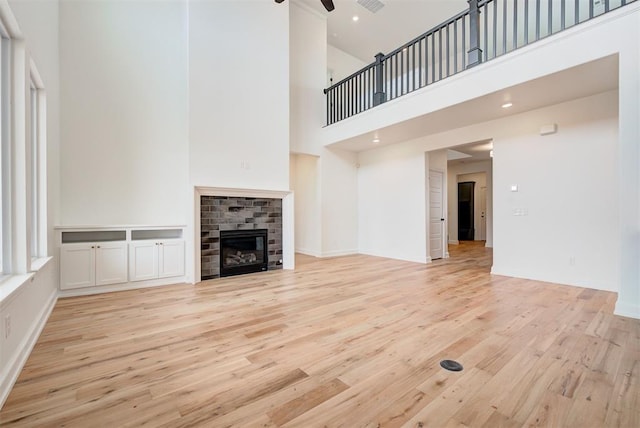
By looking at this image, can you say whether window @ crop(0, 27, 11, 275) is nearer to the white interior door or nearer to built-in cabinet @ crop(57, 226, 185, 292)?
built-in cabinet @ crop(57, 226, 185, 292)

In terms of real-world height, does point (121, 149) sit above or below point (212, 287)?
above

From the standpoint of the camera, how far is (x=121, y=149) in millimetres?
4211

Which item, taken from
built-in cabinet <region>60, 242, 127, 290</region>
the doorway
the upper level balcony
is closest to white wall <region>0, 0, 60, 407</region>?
built-in cabinet <region>60, 242, 127, 290</region>

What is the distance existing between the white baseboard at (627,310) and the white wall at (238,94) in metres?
4.66

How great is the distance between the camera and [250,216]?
5047mm

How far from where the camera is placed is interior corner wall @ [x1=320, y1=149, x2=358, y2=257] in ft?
22.3

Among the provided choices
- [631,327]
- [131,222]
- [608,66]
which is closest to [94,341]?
[131,222]

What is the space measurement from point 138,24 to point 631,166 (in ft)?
21.4

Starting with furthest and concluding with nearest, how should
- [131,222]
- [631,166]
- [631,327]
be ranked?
[131,222], [631,166], [631,327]

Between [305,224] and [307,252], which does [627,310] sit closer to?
[307,252]

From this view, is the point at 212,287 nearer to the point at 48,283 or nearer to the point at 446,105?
the point at 48,283

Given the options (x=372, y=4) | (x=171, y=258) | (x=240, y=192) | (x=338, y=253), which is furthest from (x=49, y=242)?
(x=372, y=4)

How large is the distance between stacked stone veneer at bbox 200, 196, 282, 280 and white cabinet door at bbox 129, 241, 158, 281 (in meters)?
0.65

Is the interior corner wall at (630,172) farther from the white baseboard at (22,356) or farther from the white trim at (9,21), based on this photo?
the white trim at (9,21)
